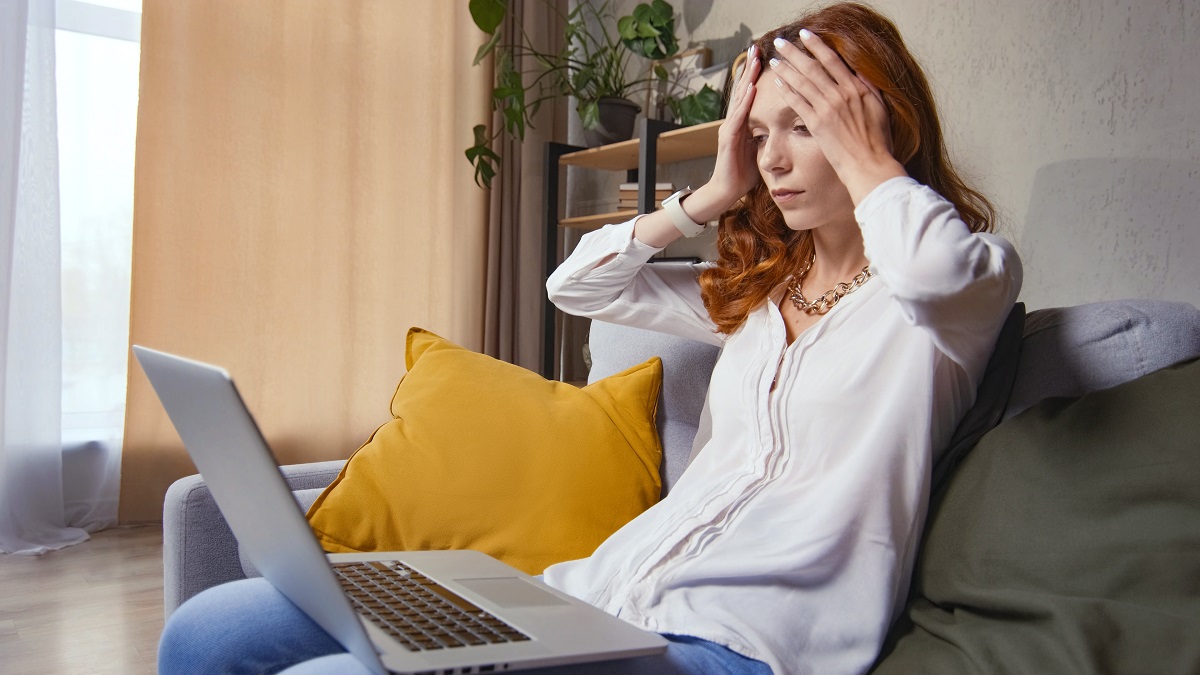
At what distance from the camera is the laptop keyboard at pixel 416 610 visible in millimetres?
753

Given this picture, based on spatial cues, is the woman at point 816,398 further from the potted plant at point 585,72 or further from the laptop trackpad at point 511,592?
the potted plant at point 585,72

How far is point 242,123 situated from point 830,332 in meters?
2.67

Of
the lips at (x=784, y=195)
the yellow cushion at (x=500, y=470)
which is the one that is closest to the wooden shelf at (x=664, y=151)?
the yellow cushion at (x=500, y=470)

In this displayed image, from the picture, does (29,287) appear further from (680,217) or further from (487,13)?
(680,217)

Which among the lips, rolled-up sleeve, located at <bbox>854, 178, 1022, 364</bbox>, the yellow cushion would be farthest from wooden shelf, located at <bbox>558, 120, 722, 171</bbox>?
rolled-up sleeve, located at <bbox>854, 178, 1022, 364</bbox>

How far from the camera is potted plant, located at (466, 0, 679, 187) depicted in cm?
307

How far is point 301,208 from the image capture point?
332cm

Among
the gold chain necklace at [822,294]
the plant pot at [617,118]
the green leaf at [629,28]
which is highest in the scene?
the green leaf at [629,28]

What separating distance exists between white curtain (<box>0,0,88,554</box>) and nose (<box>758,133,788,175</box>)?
2522 millimetres

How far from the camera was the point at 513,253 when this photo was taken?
3.75 m

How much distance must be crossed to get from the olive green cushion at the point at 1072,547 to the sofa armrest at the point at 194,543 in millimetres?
852

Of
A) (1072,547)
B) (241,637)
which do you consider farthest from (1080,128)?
(241,637)

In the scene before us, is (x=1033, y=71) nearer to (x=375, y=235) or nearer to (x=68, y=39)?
(x=375, y=235)

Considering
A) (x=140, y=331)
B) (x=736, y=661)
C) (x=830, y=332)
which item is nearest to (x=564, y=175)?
(x=140, y=331)
